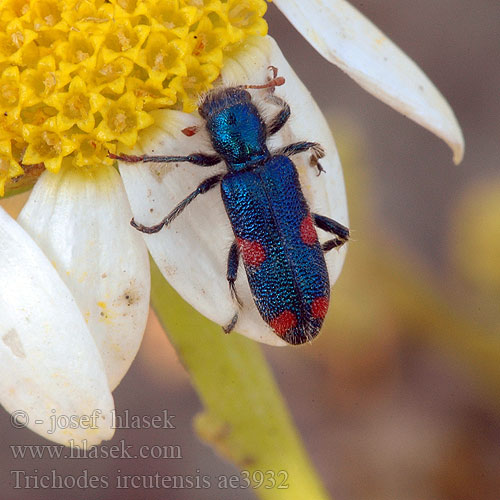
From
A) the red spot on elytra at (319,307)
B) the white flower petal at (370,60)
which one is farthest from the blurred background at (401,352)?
the red spot on elytra at (319,307)

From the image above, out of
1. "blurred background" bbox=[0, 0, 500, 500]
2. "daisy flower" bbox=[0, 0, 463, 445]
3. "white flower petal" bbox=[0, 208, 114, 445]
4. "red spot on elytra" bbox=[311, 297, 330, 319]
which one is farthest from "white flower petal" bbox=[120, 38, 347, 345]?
"blurred background" bbox=[0, 0, 500, 500]

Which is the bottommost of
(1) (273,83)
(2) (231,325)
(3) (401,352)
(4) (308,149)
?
(3) (401,352)

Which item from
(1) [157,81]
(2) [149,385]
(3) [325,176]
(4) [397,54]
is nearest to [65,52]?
(1) [157,81]

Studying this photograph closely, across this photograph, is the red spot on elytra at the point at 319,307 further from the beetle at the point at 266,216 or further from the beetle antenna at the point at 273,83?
→ the beetle antenna at the point at 273,83

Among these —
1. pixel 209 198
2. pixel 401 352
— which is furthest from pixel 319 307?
pixel 401 352

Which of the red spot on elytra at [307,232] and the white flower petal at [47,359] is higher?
the red spot on elytra at [307,232]

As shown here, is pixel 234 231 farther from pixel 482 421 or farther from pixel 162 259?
pixel 482 421

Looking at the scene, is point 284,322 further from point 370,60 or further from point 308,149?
point 370,60
